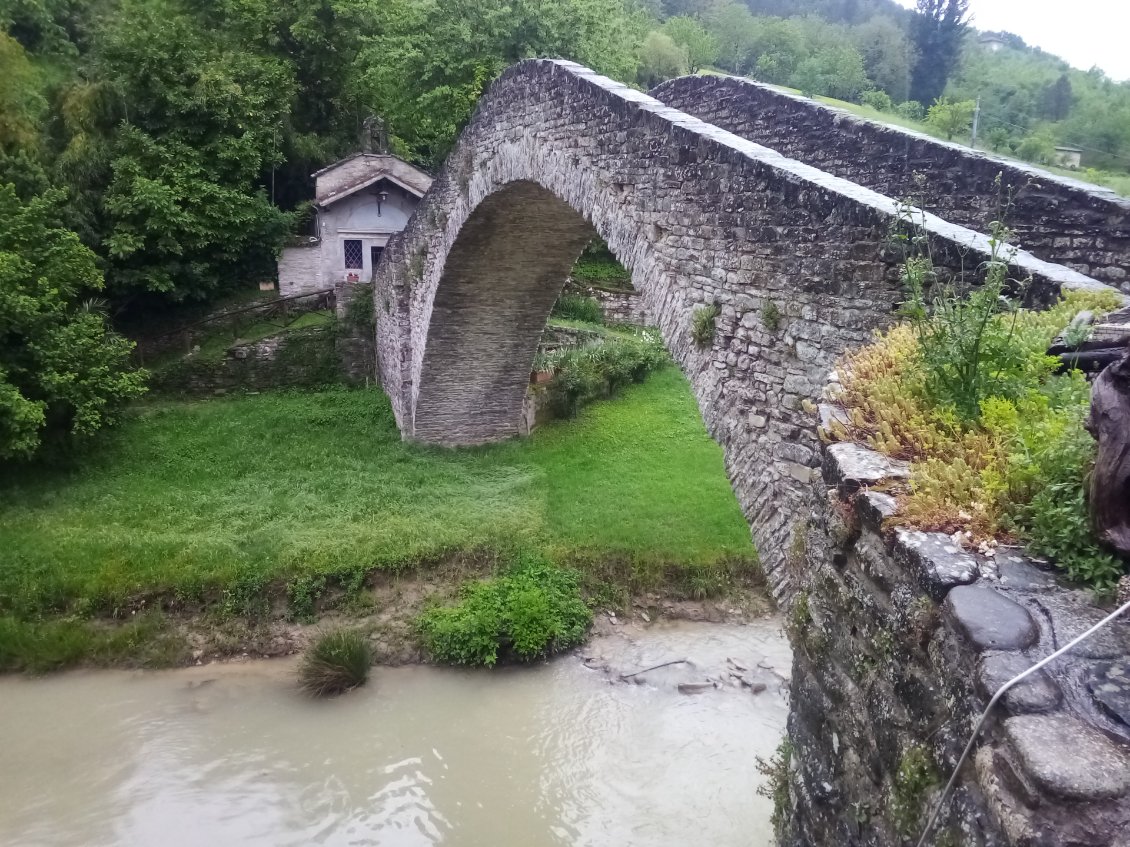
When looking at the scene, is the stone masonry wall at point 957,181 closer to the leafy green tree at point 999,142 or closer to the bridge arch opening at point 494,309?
the bridge arch opening at point 494,309

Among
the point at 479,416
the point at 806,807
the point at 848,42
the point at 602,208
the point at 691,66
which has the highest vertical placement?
the point at 848,42

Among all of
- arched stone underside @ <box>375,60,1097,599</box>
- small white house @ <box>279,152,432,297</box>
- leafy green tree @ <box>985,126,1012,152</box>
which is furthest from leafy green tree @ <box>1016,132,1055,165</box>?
arched stone underside @ <box>375,60,1097,599</box>

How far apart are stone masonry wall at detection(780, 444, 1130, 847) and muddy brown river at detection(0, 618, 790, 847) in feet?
14.7

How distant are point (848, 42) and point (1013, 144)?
18774 mm

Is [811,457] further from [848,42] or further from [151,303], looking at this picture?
[848,42]

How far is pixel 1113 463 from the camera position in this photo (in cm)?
174

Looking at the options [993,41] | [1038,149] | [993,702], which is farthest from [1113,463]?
[993,41]

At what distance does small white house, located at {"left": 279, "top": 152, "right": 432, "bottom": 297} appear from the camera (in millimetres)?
15477

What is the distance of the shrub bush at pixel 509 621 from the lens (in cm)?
809

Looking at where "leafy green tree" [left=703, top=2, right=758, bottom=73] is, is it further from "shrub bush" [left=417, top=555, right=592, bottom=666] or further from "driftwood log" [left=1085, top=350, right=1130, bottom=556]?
"driftwood log" [left=1085, top=350, right=1130, bottom=556]

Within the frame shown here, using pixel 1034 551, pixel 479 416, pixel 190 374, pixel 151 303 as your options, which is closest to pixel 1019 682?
pixel 1034 551

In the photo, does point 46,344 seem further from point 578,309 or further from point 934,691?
point 934,691

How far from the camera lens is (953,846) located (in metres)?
1.60

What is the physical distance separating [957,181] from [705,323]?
2.24m
